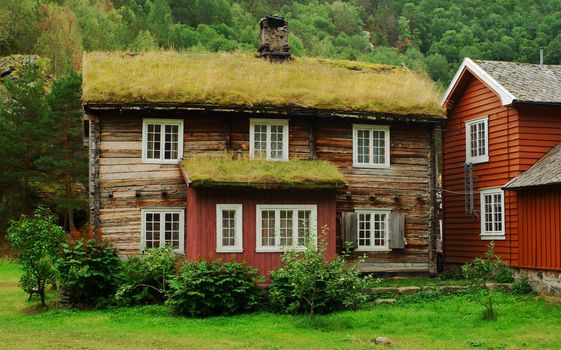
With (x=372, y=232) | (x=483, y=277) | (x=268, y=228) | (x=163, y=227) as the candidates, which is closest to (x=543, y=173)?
(x=483, y=277)

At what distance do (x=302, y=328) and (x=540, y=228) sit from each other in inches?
382

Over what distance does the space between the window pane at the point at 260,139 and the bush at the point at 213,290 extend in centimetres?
534

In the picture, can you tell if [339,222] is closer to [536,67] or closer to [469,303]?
[469,303]

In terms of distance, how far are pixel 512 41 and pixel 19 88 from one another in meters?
58.5

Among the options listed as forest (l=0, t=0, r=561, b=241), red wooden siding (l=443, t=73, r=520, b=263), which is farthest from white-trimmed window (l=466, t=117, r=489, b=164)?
forest (l=0, t=0, r=561, b=241)

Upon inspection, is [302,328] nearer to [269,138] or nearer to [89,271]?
[89,271]

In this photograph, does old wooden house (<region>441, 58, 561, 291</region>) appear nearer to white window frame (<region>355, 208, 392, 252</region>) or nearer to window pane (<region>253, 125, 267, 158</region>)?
white window frame (<region>355, 208, 392, 252</region>)

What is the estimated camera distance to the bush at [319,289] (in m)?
18.9

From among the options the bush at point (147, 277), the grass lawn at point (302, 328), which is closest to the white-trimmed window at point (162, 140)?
the bush at point (147, 277)

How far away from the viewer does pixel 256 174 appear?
854 inches

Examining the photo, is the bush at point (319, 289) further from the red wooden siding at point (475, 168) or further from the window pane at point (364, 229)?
the red wooden siding at point (475, 168)

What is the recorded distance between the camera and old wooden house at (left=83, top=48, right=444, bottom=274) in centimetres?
2184

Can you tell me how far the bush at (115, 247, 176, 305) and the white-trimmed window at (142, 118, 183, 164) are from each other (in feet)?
11.9

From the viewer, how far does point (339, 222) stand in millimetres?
24328
